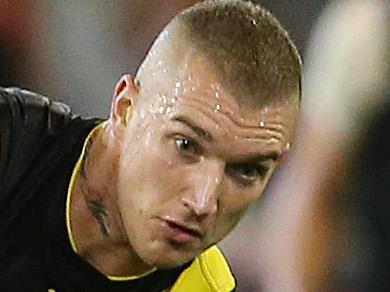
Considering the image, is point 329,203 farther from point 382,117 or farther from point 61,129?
point 61,129

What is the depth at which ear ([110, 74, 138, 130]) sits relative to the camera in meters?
1.12

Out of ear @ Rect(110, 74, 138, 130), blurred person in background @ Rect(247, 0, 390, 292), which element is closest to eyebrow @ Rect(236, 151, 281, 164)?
ear @ Rect(110, 74, 138, 130)

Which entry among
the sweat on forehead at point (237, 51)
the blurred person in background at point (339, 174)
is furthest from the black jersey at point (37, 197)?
the blurred person in background at point (339, 174)

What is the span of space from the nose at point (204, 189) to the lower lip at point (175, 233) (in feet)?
0.07

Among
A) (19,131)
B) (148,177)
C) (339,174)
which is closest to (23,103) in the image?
(19,131)

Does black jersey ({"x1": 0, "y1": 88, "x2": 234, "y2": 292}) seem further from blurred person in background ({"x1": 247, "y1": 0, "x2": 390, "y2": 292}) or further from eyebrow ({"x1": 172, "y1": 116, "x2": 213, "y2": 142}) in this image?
blurred person in background ({"x1": 247, "y1": 0, "x2": 390, "y2": 292})

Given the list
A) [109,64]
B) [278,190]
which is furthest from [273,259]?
[109,64]

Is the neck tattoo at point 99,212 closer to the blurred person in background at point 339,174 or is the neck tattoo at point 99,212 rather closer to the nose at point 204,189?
the nose at point 204,189

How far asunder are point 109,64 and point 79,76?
0.15 feet

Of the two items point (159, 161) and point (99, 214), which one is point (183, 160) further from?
point (99, 214)

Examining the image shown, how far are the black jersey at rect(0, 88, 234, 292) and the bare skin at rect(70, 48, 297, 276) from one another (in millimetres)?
43

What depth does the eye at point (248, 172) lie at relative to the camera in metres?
1.07

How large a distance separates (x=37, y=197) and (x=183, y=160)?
0.16 m

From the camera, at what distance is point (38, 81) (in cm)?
177
